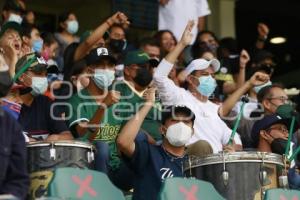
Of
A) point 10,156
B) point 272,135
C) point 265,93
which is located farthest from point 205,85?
point 10,156

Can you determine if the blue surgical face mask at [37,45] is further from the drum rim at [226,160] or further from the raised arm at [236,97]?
the drum rim at [226,160]

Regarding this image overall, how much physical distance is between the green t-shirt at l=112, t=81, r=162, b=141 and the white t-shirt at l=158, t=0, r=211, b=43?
2990mm

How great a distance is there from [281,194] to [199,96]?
101 inches

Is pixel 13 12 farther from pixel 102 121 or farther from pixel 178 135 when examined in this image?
pixel 178 135

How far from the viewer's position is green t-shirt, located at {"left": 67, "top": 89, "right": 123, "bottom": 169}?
8.15 meters

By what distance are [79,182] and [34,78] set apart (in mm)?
2053

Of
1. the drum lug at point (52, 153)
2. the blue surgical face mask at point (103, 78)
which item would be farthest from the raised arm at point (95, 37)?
the drum lug at point (52, 153)

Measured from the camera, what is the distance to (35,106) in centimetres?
841

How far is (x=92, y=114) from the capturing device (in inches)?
328

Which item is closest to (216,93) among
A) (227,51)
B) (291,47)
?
(227,51)

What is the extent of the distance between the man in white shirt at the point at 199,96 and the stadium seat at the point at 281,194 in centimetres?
165

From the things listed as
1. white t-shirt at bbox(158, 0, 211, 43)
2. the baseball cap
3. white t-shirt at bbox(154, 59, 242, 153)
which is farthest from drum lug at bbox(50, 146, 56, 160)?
white t-shirt at bbox(158, 0, 211, 43)

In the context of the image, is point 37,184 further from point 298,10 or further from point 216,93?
point 298,10

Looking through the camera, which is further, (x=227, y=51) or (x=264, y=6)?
(x=264, y=6)
